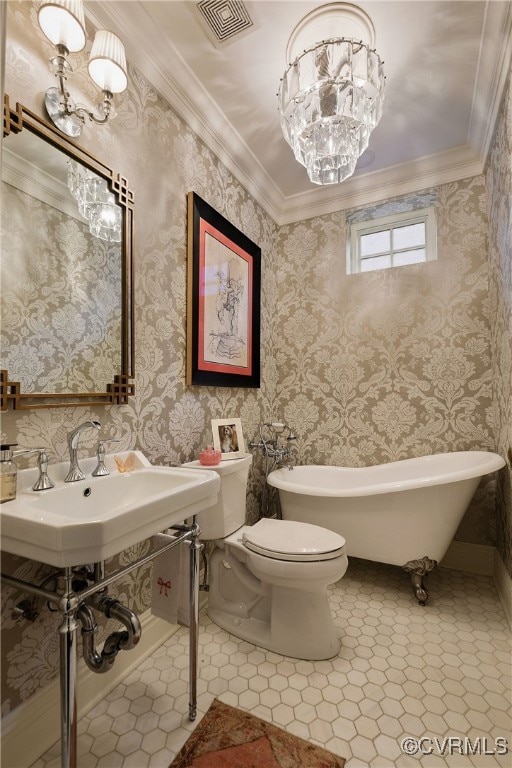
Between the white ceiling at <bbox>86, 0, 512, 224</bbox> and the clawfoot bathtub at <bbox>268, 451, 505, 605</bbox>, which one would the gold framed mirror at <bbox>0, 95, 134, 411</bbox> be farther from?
the clawfoot bathtub at <bbox>268, 451, 505, 605</bbox>

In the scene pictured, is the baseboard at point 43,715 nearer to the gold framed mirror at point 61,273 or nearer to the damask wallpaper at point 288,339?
the damask wallpaper at point 288,339

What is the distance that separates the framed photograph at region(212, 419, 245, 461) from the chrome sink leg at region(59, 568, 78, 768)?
100 centimetres

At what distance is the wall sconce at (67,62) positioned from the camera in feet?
3.45

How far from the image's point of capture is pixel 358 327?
2.53 meters

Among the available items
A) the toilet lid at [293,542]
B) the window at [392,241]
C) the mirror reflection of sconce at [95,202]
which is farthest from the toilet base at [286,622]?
the window at [392,241]

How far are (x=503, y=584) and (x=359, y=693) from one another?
105cm

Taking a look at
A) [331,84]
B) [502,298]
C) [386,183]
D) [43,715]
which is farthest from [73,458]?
[386,183]

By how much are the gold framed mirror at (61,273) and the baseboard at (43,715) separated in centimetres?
89

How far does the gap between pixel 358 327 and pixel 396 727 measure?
2.04 m

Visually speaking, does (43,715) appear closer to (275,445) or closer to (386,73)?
(275,445)

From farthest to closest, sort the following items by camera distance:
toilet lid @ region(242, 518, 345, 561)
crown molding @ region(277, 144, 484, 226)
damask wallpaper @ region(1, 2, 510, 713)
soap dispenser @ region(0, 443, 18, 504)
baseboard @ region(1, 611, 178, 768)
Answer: crown molding @ region(277, 144, 484, 226), toilet lid @ region(242, 518, 345, 561), damask wallpaper @ region(1, 2, 510, 713), baseboard @ region(1, 611, 178, 768), soap dispenser @ region(0, 443, 18, 504)

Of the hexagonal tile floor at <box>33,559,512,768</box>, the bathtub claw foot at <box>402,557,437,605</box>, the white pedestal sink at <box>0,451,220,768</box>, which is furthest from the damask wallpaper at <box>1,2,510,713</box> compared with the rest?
the bathtub claw foot at <box>402,557,437,605</box>

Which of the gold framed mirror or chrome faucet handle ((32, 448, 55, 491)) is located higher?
the gold framed mirror

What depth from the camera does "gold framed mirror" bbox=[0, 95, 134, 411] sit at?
107 cm
